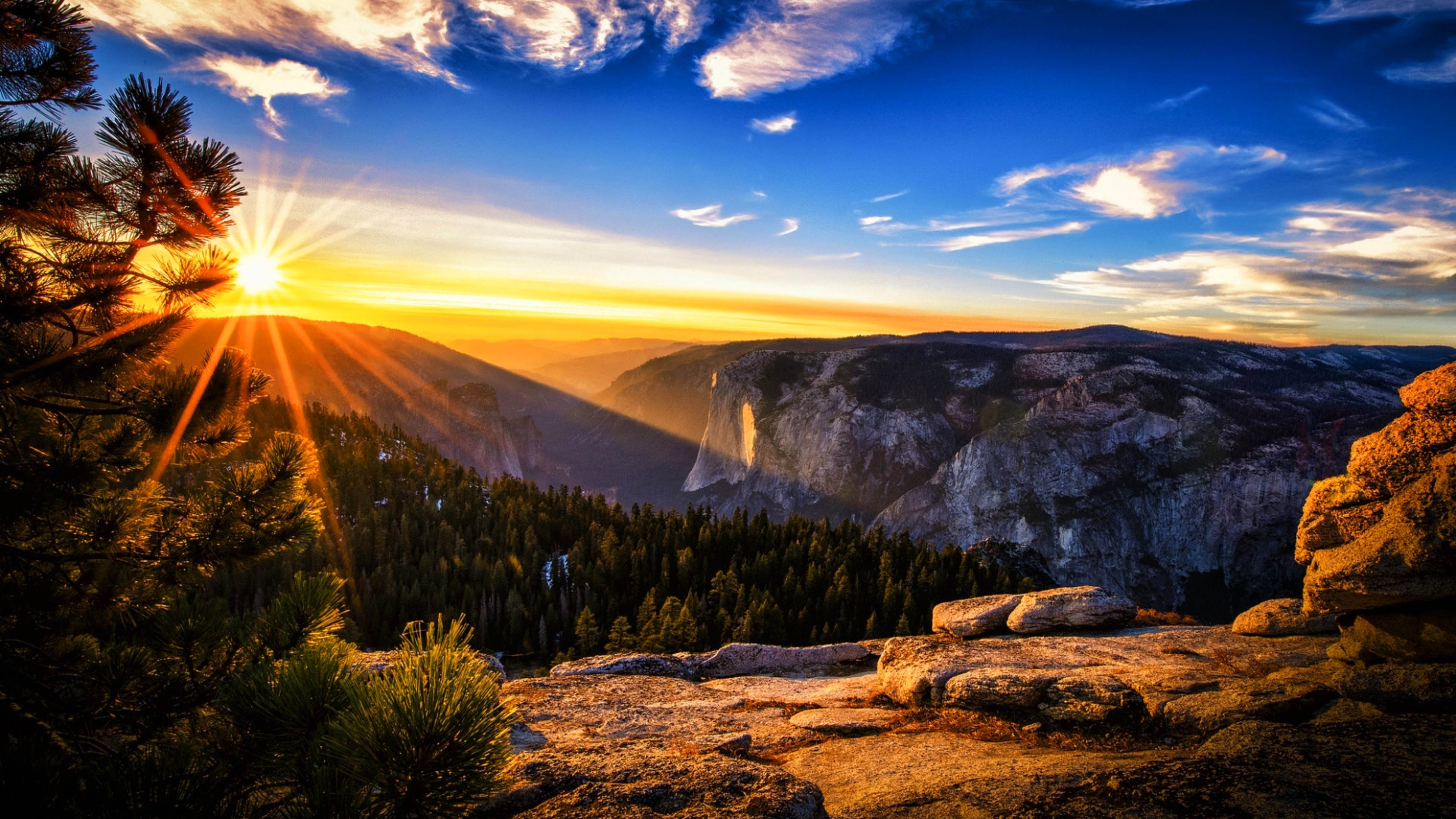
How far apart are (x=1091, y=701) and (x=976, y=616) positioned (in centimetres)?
1222

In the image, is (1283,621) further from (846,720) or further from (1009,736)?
(846,720)

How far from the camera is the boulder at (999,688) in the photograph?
41.9 feet

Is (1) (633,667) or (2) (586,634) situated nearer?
(1) (633,667)

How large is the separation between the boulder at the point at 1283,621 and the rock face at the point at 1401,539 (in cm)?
447

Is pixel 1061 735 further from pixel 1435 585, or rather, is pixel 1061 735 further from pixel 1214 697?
pixel 1435 585

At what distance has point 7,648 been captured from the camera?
5.48 metres

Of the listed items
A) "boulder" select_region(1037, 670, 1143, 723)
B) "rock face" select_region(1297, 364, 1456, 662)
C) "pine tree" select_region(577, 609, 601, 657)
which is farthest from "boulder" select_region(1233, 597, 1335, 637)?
"pine tree" select_region(577, 609, 601, 657)

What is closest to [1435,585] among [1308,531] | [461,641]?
[1308,531]

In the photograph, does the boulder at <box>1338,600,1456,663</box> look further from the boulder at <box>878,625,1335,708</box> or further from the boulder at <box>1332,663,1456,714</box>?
the boulder at <box>878,625,1335,708</box>

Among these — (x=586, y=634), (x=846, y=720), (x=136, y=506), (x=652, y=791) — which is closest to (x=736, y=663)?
(x=846, y=720)

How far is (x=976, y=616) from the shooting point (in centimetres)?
2361

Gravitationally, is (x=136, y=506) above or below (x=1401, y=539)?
above

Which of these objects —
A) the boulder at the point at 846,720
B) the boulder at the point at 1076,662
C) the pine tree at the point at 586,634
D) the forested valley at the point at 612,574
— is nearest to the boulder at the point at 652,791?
the boulder at the point at 846,720

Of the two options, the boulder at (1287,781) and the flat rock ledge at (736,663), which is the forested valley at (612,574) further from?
the boulder at (1287,781)
